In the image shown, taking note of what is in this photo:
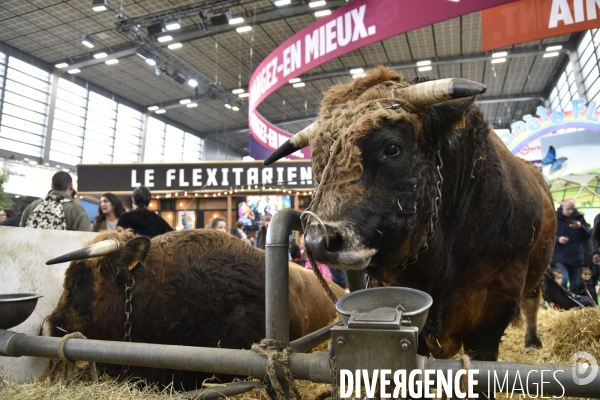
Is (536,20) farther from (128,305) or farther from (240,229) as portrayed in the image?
(240,229)

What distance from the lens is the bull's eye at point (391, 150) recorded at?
1.88 metres

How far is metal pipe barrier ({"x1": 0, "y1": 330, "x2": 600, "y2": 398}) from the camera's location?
55.0 inches

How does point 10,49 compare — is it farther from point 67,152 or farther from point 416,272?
point 416,272

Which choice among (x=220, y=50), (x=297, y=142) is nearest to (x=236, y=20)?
(x=220, y=50)

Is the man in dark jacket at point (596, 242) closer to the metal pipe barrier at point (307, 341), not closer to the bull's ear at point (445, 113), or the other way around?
the bull's ear at point (445, 113)

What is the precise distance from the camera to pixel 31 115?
20.7 m

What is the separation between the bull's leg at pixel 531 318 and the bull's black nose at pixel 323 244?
3356 mm

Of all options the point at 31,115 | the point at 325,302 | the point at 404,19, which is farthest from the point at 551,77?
the point at 31,115

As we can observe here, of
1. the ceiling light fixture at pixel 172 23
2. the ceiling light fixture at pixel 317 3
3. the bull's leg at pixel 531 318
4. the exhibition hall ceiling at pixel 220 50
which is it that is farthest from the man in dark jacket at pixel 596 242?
the ceiling light fixture at pixel 172 23

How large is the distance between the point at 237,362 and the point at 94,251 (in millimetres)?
1622

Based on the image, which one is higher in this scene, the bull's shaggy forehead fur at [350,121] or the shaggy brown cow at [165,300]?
the bull's shaggy forehead fur at [350,121]

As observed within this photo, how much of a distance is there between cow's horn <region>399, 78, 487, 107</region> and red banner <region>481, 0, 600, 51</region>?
146 inches

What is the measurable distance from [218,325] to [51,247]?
1472mm

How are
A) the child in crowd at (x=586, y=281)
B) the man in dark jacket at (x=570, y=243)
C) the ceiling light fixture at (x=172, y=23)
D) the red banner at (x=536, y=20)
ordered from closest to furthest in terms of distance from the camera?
the red banner at (x=536, y=20)
the man in dark jacket at (x=570, y=243)
the child in crowd at (x=586, y=281)
the ceiling light fixture at (x=172, y=23)
